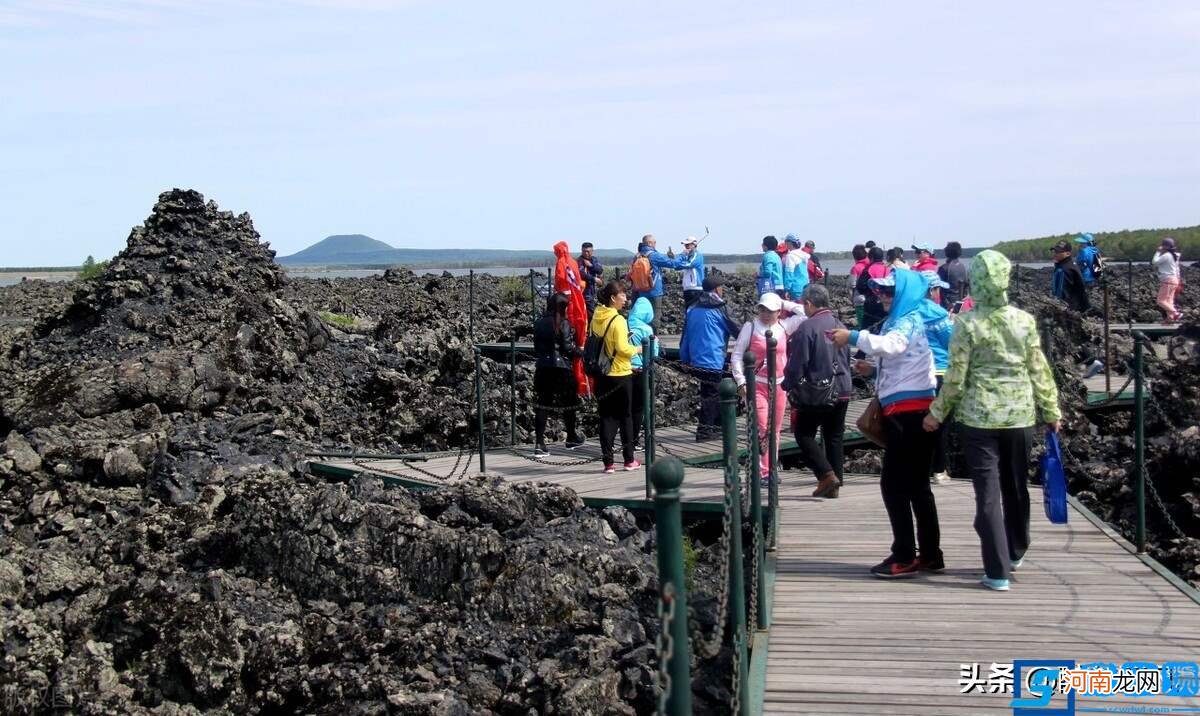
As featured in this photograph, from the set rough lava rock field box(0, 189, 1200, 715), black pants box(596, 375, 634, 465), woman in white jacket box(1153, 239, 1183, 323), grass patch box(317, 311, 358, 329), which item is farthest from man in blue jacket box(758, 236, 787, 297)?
grass patch box(317, 311, 358, 329)

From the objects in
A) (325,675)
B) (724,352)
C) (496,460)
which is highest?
(724,352)

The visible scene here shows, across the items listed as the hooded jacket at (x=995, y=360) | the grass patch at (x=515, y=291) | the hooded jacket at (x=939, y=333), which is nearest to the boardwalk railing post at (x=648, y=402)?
the hooded jacket at (x=939, y=333)

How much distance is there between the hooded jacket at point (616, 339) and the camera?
36.3 feet

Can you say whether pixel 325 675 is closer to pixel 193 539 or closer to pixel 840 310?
pixel 193 539

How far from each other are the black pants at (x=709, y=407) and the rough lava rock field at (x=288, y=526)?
2087 millimetres

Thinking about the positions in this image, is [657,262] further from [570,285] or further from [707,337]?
[707,337]

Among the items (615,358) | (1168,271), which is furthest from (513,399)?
(1168,271)

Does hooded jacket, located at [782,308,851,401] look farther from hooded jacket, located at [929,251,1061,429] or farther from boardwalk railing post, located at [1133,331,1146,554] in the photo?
hooded jacket, located at [929,251,1061,429]

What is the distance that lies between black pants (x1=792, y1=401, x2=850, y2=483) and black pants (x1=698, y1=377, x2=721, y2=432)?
243 cm

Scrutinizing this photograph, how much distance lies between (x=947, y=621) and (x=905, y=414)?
4.18 feet

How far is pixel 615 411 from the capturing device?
1161 cm

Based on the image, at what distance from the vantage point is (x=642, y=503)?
35.1 ft

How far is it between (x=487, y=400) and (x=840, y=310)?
12356 mm

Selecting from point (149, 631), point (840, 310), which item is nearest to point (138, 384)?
point (149, 631)
